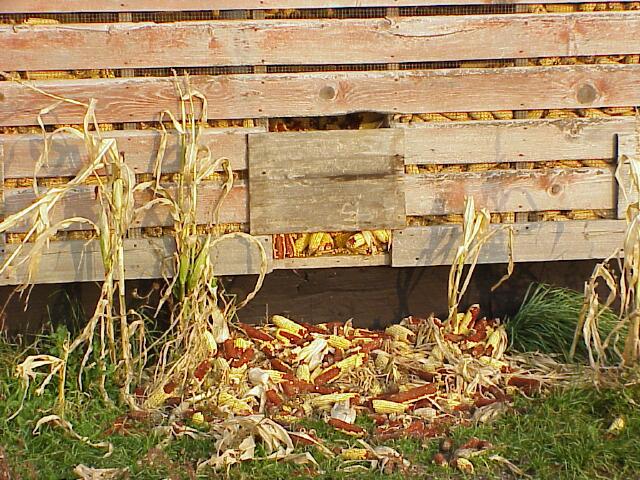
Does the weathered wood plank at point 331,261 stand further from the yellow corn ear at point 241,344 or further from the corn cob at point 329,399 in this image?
the corn cob at point 329,399

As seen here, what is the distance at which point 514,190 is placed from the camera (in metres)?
5.77

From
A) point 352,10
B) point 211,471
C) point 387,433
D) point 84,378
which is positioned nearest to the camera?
point 211,471

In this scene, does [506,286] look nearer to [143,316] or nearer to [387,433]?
[387,433]

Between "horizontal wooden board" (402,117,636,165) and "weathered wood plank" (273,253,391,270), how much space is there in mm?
605

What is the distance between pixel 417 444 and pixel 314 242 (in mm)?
1482

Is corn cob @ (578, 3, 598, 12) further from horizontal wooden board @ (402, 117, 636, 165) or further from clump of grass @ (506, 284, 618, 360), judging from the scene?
clump of grass @ (506, 284, 618, 360)

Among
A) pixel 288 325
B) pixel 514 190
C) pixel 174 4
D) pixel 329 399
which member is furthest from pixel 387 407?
pixel 174 4

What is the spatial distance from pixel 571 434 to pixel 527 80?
2105 mm

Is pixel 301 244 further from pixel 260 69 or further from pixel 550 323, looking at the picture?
pixel 550 323

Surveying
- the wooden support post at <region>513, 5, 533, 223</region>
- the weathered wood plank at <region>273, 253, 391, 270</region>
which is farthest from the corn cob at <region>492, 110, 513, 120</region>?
the weathered wood plank at <region>273, 253, 391, 270</region>

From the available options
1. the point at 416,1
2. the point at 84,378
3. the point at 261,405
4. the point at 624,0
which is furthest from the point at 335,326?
the point at 624,0

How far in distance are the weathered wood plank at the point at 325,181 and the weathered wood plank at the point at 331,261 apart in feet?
0.63

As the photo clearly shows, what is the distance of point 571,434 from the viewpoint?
15.5 feet

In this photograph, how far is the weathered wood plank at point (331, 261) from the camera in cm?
575
